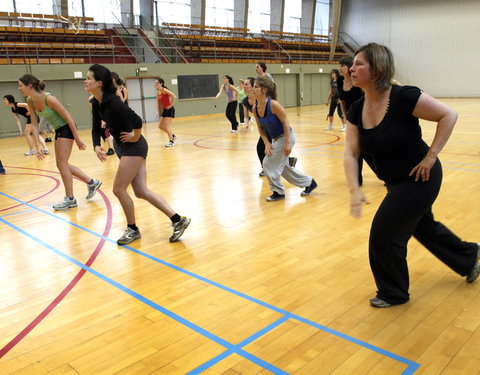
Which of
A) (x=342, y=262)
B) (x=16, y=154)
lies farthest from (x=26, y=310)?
(x=16, y=154)

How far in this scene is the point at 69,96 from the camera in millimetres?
17375

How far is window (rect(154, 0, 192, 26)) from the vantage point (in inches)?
863

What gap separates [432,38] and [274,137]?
25.2 metres

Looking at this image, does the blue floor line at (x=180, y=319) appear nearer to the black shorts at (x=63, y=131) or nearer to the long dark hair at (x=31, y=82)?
the black shorts at (x=63, y=131)

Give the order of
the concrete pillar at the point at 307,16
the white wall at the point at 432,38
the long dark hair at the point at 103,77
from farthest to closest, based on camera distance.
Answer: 1. the concrete pillar at the point at 307,16
2. the white wall at the point at 432,38
3. the long dark hair at the point at 103,77

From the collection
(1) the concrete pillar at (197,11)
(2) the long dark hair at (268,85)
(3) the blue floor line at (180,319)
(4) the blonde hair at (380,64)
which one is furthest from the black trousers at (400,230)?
(1) the concrete pillar at (197,11)

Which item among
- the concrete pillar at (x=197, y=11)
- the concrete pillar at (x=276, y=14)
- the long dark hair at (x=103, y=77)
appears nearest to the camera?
the long dark hair at (x=103, y=77)

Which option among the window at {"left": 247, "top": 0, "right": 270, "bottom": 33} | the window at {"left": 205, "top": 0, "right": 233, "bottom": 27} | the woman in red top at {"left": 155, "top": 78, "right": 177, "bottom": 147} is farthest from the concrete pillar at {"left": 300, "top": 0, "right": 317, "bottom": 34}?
the woman in red top at {"left": 155, "top": 78, "right": 177, "bottom": 147}

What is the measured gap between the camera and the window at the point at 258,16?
2586 cm

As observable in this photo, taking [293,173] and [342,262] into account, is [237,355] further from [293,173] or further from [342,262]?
[293,173]

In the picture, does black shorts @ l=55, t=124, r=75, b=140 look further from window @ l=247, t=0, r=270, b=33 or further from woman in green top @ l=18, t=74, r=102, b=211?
window @ l=247, t=0, r=270, b=33

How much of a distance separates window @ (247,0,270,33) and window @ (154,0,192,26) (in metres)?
4.21

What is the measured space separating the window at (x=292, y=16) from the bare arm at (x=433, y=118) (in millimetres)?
27081

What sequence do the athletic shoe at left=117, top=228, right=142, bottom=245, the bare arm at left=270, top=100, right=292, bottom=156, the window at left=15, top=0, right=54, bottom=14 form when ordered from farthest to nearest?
the window at left=15, top=0, right=54, bottom=14, the bare arm at left=270, top=100, right=292, bottom=156, the athletic shoe at left=117, top=228, right=142, bottom=245
